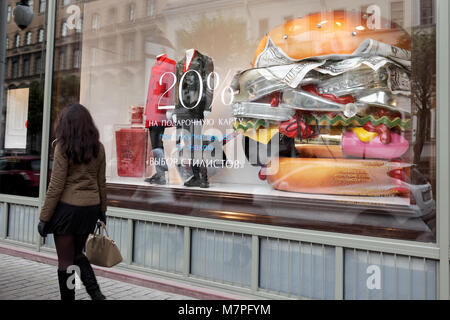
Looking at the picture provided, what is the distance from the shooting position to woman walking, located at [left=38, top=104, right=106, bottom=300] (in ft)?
9.87

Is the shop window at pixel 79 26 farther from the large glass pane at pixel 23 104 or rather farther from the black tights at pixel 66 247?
the black tights at pixel 66 247

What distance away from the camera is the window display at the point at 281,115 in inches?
133

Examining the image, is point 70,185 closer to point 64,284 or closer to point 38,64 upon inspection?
→ point 64,284

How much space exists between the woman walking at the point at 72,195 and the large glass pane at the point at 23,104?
8.74 feet

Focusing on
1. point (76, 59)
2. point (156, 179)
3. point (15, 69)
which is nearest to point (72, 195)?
point (156, 179)

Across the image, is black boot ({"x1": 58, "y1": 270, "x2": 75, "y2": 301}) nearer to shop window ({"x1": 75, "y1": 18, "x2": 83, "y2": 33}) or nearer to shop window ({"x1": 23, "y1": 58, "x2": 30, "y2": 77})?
shop window ({"x1": 23, "y1": 58, "x2": 30, "y2": 77})

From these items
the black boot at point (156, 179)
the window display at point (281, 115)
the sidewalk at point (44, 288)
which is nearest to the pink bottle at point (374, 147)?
the window display at point (281, 115)

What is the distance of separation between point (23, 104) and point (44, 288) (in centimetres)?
315

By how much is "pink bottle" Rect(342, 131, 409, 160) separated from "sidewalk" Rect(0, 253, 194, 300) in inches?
86.1

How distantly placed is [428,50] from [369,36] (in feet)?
2.48

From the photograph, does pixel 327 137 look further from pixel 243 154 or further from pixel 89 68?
pixel 89 68

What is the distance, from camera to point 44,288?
402cm

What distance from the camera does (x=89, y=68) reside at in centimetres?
631

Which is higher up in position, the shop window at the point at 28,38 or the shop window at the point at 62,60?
the shop window at the point at 28,38
